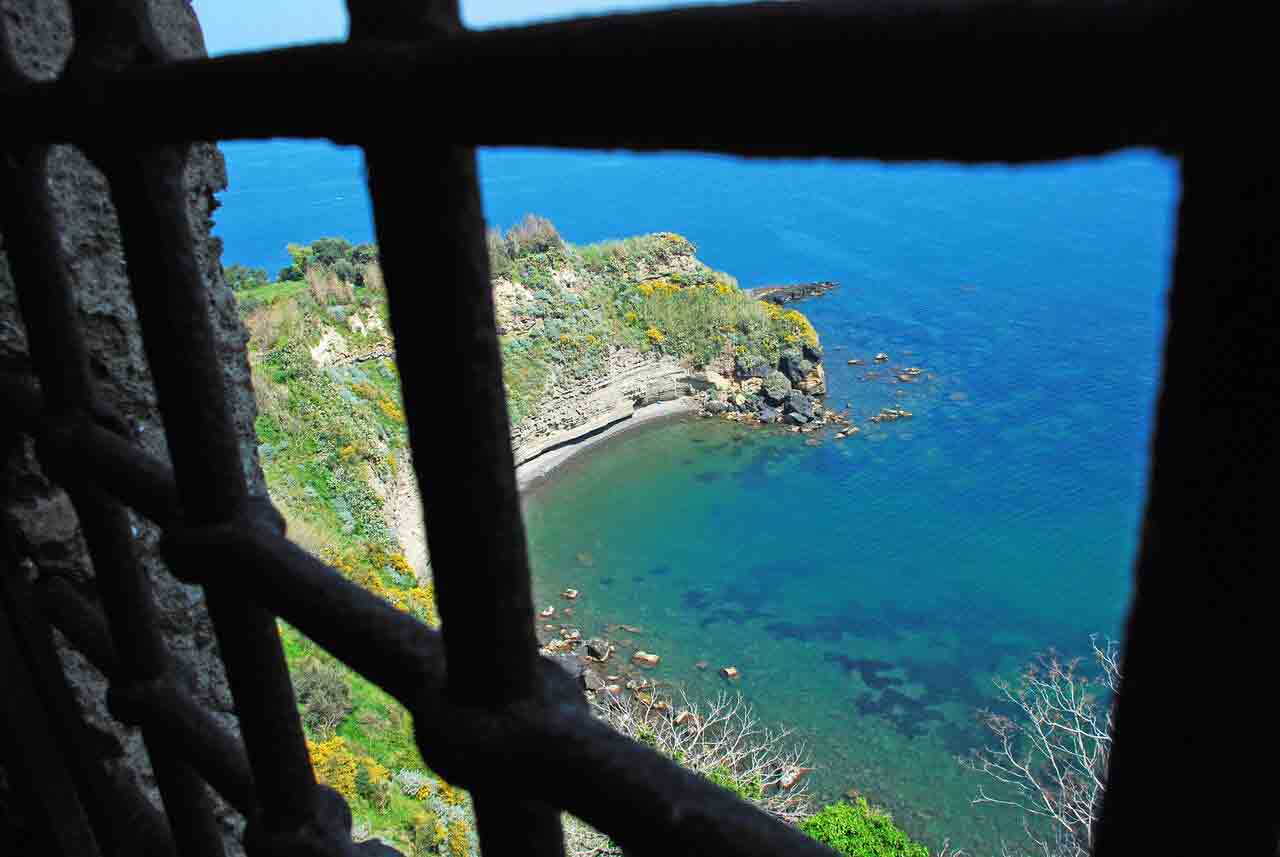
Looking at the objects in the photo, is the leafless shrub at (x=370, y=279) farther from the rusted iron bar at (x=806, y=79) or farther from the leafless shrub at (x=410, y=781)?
the rusted iron bar at (x=806, y=79)

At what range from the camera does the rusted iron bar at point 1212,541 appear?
33 centimetres

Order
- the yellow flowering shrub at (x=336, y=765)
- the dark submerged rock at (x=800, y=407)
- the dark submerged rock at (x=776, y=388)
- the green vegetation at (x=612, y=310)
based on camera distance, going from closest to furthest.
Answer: the yellow flowering shrub at (x=336, y=765)
the green vegetation at (x=612, y=310)
the dark submerged rock at (x=800, y=407)
the dark submerged rock at (x=776, y=388)

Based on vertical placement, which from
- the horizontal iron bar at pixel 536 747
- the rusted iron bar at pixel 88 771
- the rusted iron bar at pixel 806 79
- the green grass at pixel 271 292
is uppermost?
the rusted iron bar at pixel 806 79

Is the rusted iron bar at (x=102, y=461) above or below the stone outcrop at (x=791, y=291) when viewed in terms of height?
above

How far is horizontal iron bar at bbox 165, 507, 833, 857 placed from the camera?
2.03 feet

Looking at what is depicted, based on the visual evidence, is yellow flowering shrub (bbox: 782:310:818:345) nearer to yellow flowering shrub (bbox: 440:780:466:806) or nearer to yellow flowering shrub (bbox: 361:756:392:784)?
yellow flowering shrub (bbox: 440:780:466:806)

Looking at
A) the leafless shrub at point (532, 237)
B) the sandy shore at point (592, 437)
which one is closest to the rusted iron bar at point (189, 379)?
the sandy shore at point (592, 437)

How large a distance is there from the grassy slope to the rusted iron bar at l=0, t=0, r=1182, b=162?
4.13 m

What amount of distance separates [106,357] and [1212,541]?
1941 millimetres

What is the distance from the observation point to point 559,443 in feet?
70.9

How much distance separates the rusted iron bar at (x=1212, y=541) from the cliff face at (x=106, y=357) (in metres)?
1.75

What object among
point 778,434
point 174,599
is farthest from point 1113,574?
point 174,599

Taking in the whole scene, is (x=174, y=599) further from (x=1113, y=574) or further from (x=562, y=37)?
(x=1113, y=574)

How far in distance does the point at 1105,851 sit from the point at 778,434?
2351 cm
